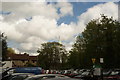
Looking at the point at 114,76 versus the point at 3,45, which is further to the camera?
the point at 3,45

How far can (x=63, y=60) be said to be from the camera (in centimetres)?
8544

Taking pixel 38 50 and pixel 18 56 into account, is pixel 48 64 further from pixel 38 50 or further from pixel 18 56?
pixel 18 56

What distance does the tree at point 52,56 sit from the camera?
85.7m

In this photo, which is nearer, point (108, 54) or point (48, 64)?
point (108, 54)

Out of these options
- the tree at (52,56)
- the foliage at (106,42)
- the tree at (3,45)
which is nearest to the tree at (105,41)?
the foliage at (106,42)

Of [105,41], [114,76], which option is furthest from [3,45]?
[114,76]

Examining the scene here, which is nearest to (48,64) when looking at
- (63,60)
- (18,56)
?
(63,60)

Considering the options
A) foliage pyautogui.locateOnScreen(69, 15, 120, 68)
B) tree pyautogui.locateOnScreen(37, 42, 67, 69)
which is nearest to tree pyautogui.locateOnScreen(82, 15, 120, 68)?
foliage pyautogui.locateOnScreen(69, 15, 120, 68)

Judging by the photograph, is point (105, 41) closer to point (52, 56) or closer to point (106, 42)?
point (106, 42)

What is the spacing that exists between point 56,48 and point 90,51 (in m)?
47.3

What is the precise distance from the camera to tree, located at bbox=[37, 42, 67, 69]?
281 ft

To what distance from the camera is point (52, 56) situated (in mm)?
86375

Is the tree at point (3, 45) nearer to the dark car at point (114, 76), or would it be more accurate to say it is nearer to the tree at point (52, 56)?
the dark car at point (114, 76)

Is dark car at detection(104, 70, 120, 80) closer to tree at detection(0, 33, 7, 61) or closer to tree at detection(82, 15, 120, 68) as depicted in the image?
tree at detection(82, 15, 120, 68)
